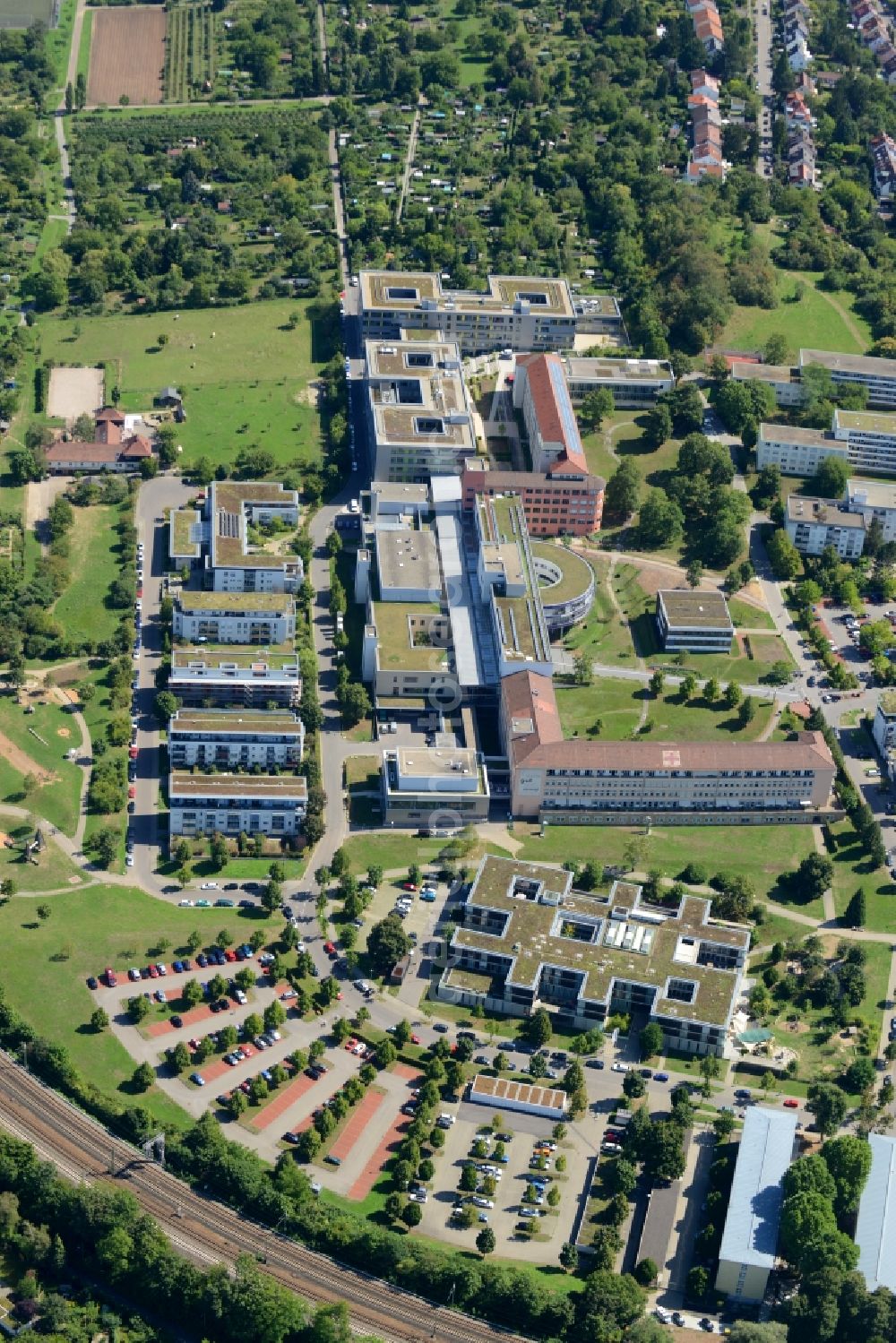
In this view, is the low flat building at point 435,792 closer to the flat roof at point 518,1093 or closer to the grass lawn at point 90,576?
the flat roof at point 518,1093

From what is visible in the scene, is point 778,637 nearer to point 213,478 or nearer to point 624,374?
point 624,374

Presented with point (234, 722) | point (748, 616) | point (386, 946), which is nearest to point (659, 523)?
point (748, 616)

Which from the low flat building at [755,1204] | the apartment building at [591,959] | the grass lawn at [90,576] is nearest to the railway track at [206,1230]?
the low flat building at [755,1204]

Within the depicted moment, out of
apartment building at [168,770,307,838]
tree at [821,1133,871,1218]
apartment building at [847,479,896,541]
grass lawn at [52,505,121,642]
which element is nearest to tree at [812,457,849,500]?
apartment building at [847,479,896,541]

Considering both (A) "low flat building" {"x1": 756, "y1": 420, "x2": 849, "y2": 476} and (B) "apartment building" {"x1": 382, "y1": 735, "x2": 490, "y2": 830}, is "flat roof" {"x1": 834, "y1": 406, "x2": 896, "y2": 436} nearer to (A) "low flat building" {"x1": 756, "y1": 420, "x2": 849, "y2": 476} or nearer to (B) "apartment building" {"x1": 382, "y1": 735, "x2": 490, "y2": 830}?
(A) "low flat building" {"x1": 756, "y1": 420, "x2": 849, "y2": 476}

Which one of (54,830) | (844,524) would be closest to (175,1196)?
(54,830)

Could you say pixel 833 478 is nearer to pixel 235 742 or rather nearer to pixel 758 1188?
pixel 235 742
